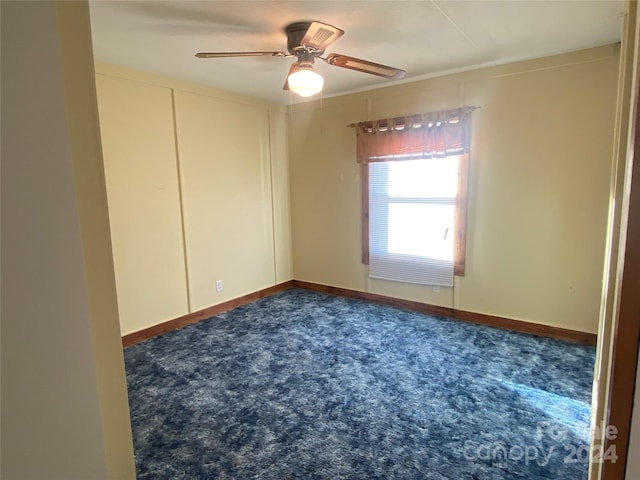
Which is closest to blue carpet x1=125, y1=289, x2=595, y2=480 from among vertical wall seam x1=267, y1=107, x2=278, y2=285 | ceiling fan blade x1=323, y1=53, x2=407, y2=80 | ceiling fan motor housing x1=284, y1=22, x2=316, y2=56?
vertical wall seam x1=267, y1=107, x2=278, y2=285

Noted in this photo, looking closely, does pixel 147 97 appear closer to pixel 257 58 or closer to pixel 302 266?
pixel 257 58

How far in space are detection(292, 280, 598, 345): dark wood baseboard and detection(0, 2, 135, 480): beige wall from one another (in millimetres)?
3685

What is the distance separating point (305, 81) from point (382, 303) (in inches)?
110

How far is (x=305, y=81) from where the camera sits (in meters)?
2.43

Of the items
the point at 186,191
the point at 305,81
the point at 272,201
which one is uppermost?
the point at 305,81

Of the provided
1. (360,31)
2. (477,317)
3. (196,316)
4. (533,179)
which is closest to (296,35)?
(360,31)

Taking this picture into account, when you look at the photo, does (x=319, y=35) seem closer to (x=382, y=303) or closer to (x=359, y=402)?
(x=359, y=402)

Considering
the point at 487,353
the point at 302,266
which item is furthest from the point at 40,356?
the point at 302,266

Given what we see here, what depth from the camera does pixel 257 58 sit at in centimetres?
304

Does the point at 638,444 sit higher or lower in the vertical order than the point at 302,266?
higher

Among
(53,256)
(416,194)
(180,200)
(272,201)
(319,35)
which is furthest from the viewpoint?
(272,201)

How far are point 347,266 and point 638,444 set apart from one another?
4013 millimetres

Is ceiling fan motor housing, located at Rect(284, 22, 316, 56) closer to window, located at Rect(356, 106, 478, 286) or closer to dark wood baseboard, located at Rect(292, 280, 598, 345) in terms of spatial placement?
window, located at Rect(356, 106, 478, 286)

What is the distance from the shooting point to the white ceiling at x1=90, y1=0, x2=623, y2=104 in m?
2.22
